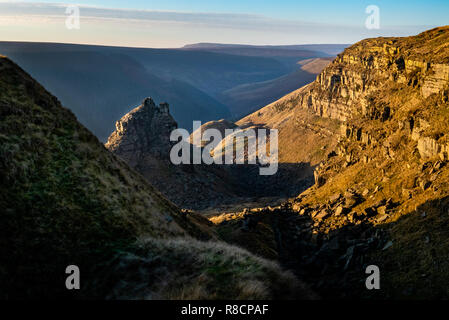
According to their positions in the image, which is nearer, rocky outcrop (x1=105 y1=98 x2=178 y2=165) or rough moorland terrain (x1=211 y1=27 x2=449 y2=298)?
rough moorland terrain (x1=211 y1=27 x2=449 y2=298)

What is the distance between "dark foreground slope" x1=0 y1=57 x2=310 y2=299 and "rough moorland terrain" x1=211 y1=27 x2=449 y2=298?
426 inches

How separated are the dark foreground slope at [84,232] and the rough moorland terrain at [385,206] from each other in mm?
10822

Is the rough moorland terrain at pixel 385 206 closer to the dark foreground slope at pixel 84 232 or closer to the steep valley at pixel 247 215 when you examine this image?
the steep valley at pixel 247 215

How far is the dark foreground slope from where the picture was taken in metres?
11.6

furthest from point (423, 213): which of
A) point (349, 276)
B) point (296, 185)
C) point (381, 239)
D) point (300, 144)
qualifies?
point (300, 144)

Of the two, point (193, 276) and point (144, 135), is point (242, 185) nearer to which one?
point (144, 135)

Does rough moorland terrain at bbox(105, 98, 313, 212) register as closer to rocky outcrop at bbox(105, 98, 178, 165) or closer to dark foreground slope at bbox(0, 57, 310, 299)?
rocky outcrop at bbox(105, 98, 178, 165)

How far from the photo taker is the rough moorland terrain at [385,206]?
21.2m

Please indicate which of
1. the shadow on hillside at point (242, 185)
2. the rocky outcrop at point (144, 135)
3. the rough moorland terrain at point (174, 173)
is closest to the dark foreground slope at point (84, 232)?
the shadow on hillside at point (242, 185)

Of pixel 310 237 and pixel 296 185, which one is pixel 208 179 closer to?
pixel 296 185

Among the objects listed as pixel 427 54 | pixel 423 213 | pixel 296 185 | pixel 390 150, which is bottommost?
pixel 296 185

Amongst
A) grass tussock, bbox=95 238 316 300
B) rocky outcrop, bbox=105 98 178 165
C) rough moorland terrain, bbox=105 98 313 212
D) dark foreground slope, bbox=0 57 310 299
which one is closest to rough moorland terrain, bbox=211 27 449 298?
grass tussock, bbox=95 238 316 300
